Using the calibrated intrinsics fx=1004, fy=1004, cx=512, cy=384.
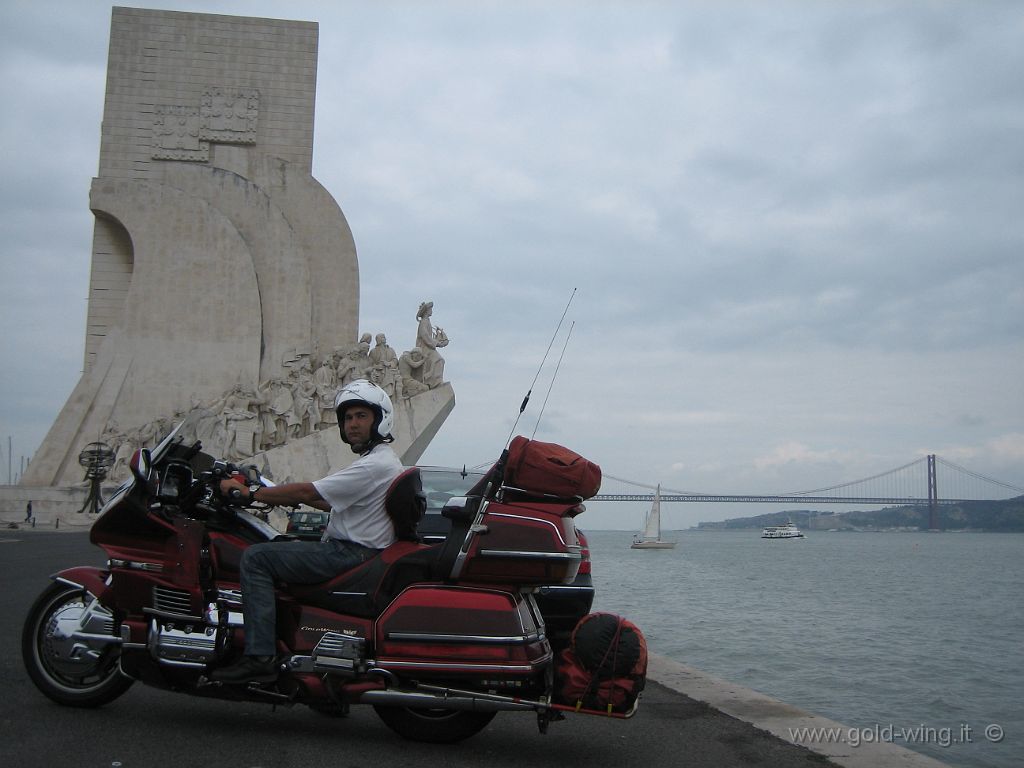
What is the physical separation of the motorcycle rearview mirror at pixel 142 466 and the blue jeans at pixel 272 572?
20.3 inches

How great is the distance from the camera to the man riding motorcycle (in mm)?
3158

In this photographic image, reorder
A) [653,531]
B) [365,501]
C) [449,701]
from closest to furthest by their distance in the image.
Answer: [449,701] < [365,501] < [653,531]

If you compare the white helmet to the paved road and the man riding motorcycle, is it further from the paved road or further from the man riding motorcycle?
the paved road

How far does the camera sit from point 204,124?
26.3 meters

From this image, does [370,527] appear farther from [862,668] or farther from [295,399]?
[295,399]

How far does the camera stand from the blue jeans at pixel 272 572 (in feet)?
10.3

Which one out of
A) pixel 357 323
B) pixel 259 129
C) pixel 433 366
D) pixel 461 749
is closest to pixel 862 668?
pixel 461 749

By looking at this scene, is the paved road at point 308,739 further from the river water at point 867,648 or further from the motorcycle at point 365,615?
the river water at point 867,648

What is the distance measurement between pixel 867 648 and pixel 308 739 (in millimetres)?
8952

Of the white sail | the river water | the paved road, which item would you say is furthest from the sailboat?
the paved road

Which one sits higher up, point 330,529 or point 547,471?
point 547,471

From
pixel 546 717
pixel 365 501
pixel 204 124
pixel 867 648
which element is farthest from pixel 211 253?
pixel 546 717

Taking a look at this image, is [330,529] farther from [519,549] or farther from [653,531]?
[653,531]

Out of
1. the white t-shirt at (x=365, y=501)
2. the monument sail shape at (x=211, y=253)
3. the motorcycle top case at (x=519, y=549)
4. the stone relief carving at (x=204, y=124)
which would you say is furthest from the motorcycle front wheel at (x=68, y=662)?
the stone relief carving at (x=204, y=124)
